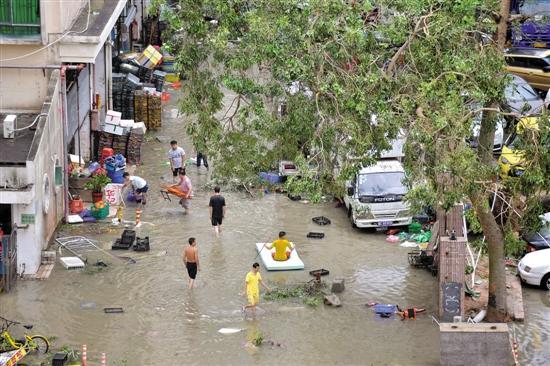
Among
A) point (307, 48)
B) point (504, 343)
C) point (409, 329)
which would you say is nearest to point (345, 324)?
point (409, 329)

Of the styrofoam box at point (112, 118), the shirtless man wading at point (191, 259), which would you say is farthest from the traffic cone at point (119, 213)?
the shirtless man wading at point (191, 259)

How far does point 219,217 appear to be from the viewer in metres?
26.3

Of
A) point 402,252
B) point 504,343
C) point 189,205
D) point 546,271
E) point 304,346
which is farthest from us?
point 189,205

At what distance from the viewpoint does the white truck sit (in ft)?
87.8

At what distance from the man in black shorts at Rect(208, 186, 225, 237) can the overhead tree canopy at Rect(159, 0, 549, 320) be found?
584cm

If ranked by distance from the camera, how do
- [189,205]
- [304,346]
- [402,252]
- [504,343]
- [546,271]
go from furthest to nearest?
[189,205] → [402,252] → [546,271] → [304,346] → [504,343]

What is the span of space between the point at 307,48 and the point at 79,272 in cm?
798

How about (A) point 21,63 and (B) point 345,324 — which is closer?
(B) point 345,324

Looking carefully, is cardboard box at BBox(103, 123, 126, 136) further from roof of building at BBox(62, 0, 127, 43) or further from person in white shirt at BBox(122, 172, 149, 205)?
roof of building at BBox(62, 0, 127, 43)

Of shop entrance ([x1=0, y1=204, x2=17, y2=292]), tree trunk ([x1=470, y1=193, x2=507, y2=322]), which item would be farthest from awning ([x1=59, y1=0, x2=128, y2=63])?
tree trunk ([x1=470, y1=193, x2=507, y2=322])

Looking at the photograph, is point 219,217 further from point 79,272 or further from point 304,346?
point 304,346

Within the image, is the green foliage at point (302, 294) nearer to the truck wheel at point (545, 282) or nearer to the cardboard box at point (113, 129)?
the truck wheel at point (545, 282)

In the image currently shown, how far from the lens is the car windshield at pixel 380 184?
89.1 feet

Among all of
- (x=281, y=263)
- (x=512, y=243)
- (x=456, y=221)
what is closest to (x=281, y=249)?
(x=281, y=263)
